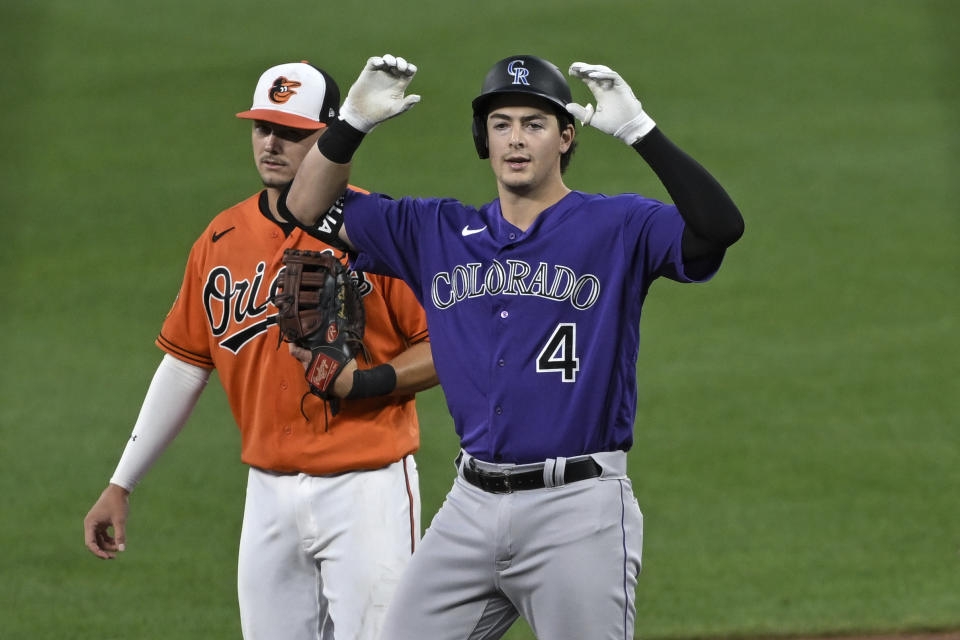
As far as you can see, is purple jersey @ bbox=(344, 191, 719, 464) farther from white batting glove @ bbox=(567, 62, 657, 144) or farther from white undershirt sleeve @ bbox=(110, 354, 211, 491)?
white undershirt sleeve @ bbox=(110, 354, 211, 491)

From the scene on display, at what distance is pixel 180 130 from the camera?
18594 millimetres

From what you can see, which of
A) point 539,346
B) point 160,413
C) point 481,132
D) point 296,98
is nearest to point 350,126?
point 481,132

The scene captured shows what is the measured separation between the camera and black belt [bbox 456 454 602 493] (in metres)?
3.86

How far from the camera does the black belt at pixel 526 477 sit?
12.7 ft

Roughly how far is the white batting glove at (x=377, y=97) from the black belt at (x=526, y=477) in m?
1.02

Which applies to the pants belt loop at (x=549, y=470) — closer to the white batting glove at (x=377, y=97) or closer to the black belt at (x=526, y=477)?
the black belt at (x=526, y=477)

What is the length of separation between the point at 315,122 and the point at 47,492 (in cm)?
550

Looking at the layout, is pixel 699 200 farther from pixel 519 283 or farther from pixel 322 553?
pixel 322 553

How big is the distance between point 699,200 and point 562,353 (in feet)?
1.86

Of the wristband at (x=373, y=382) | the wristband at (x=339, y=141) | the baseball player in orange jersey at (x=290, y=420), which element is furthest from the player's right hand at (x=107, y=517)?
the wristband at (x=339, y=141)

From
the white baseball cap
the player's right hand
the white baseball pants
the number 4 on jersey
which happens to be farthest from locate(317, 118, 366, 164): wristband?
the player's right hand

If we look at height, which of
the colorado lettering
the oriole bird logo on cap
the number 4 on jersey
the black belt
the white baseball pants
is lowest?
the white baseball pants

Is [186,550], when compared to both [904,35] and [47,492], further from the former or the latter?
[904,35]

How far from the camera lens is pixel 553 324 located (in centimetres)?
390
